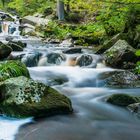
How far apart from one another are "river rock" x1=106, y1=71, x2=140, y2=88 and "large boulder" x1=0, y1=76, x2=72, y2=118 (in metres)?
2.68

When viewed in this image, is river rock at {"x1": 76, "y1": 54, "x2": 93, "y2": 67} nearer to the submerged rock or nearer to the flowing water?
the submerged rock

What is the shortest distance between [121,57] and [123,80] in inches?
75.0

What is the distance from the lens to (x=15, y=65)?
323 inches

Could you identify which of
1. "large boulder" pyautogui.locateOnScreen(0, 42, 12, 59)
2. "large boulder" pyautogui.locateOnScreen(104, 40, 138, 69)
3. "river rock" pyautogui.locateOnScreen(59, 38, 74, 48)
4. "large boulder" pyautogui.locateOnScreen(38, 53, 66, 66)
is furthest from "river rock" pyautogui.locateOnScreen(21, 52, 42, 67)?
"river rock" pyautogui.locateOnScreen(59, 38, 74, 48)

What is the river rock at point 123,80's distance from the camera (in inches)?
362

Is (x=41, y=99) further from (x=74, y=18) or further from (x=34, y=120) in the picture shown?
(x=74, y=18)

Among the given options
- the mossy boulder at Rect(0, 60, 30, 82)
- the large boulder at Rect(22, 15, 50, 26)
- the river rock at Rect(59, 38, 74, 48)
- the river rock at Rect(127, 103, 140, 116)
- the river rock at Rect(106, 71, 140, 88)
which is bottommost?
the river rock at Rect(59, 38, 74, 48)

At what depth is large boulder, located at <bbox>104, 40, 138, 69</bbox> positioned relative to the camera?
11.1 m

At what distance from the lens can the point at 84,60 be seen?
12.0 meters

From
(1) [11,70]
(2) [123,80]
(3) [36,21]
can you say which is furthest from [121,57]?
(3) [36,21]

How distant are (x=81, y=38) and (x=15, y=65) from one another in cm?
924

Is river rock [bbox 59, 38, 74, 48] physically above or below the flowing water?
below

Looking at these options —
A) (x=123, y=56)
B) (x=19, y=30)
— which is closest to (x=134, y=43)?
(x=123, y=56)

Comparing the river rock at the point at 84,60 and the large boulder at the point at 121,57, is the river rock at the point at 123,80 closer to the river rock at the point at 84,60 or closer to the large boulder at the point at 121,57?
the large boulder at the point at 121,57
